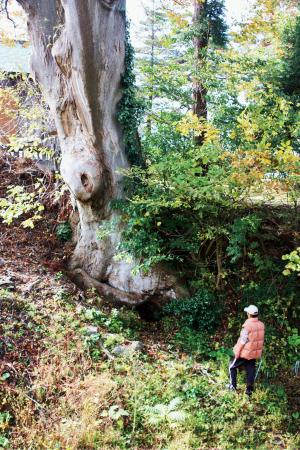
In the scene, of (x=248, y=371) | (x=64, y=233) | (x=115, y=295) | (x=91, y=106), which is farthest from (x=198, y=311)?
(x=91, y=106)

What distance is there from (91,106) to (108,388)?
5251 millimetres

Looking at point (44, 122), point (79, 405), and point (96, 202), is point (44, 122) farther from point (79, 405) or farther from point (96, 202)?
point (79, 405)

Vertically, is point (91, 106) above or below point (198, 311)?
above

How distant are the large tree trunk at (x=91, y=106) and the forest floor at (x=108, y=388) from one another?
41.7 inches

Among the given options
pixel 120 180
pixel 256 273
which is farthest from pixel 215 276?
pixel 120 180

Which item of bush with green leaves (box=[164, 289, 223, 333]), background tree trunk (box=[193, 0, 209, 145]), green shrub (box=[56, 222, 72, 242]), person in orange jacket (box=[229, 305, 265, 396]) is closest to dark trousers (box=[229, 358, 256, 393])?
person in orange jacket (box=[229, 305, 265, 396])

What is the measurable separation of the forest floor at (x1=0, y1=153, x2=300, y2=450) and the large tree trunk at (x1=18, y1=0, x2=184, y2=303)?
1.06 m

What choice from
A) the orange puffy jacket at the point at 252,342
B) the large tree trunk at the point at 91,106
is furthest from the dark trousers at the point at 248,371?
the large tree trunk at the point at 91,106

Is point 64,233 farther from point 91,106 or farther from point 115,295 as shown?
point 91,106

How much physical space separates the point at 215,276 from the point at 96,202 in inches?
130

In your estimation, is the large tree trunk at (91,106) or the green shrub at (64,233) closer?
the large tree trunk at (91,106)

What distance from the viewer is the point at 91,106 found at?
7586 millimetres

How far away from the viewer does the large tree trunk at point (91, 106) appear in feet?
23.5

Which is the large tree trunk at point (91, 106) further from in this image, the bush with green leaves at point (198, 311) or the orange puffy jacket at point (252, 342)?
the orange puffy jacket at point (252, 342)
